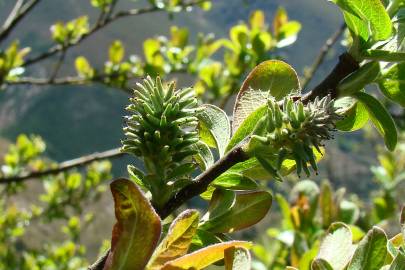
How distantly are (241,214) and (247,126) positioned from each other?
0.35ft

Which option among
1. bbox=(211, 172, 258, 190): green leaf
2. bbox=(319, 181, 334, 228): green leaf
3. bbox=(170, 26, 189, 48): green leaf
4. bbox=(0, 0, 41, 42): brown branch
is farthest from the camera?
bbox=(170, 26, 189, 48): green leaf

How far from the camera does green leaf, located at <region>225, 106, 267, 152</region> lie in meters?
0.54

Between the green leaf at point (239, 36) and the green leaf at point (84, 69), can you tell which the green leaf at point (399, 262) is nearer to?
the green leaf at point (239, 36)

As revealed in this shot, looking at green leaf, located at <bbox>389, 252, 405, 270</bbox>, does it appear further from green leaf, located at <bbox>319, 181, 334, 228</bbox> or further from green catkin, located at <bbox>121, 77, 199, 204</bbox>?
green leaf, located at <bbox>319, 181, 334, 228</bbox>

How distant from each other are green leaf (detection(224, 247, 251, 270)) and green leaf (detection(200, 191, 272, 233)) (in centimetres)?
7

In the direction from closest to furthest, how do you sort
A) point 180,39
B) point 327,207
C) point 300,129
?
point 300,129
point 327,207
point 180,39

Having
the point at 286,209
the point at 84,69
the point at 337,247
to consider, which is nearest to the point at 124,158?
the point at 84,69

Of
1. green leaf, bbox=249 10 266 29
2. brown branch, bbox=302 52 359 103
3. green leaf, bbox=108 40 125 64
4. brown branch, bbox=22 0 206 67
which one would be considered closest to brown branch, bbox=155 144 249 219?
brown branch, bbox=302 52 359 103

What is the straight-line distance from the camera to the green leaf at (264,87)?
0.60 metres

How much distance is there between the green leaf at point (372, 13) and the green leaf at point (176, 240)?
0.84 feet

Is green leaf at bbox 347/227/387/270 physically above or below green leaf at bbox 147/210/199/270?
below

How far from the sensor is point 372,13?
0.54 m

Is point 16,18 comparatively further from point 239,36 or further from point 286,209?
point 286,209

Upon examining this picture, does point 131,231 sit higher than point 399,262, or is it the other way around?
point 131,231
